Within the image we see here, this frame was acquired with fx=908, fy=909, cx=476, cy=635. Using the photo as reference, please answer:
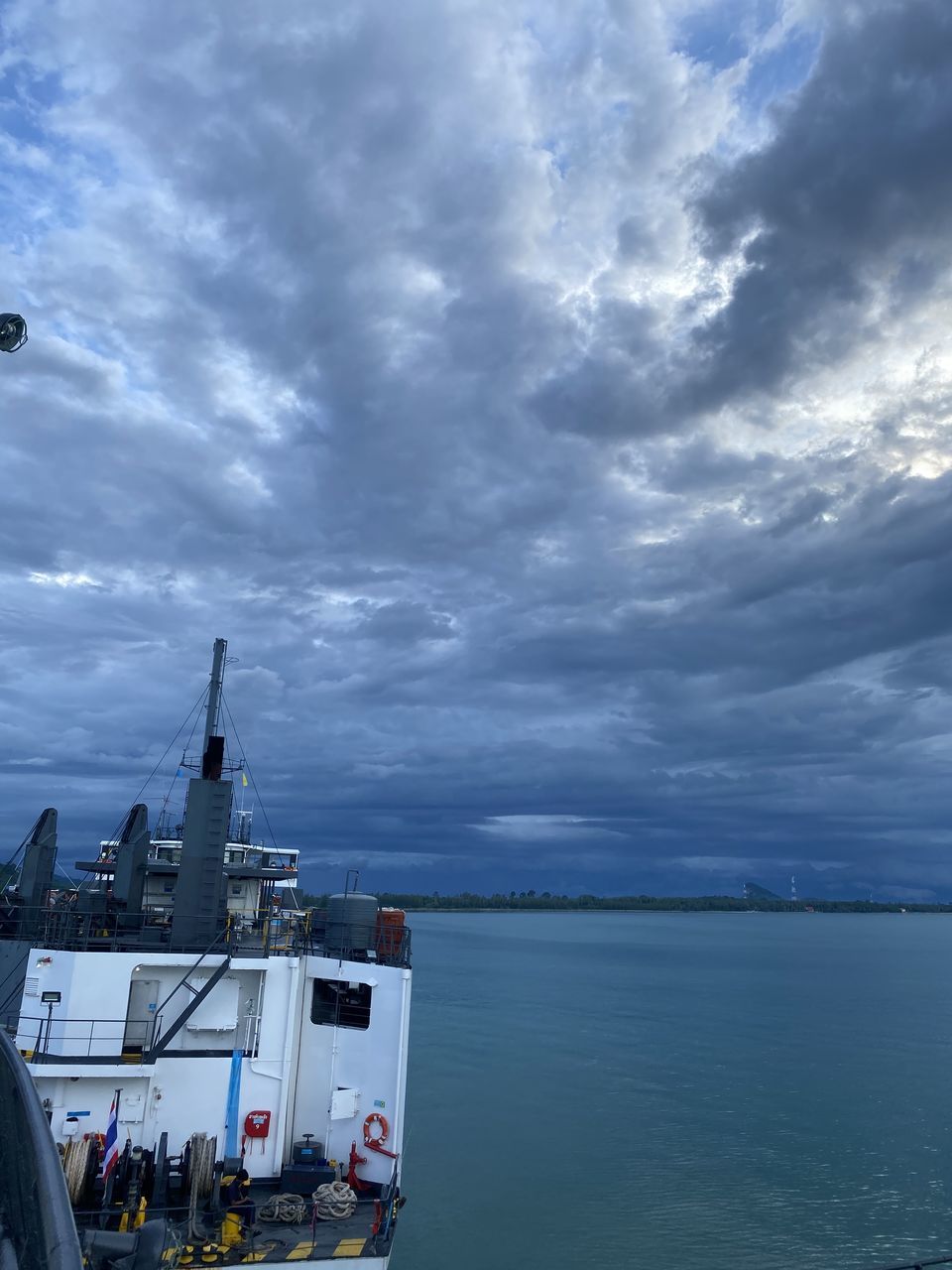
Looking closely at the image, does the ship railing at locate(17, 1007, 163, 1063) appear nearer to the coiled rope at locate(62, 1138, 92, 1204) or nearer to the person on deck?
the coiled rope at locate(62, 1138, 92, 1204)

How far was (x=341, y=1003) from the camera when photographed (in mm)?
20953

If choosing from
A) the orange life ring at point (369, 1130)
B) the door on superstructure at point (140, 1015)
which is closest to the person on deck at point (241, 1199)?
the orange life ring at point (369, 1130)

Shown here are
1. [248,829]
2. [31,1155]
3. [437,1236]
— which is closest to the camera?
[31,1155]

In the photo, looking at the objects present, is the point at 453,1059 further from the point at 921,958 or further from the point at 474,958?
the point at 921,958

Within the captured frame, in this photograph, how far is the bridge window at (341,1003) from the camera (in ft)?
67.8

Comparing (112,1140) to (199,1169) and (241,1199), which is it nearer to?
(199,1169)

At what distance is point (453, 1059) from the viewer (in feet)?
161

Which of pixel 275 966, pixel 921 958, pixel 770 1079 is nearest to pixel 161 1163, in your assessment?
pixel 275 966

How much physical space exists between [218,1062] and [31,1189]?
17506mm

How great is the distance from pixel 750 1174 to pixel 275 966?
20.6m

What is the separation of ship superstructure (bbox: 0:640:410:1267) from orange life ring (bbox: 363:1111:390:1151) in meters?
0.04

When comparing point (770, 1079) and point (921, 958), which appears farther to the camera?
point (921, 958)

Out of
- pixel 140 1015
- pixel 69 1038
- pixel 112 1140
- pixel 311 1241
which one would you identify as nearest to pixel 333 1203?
pixel 311 1241

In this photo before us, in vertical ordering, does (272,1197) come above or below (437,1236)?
above
